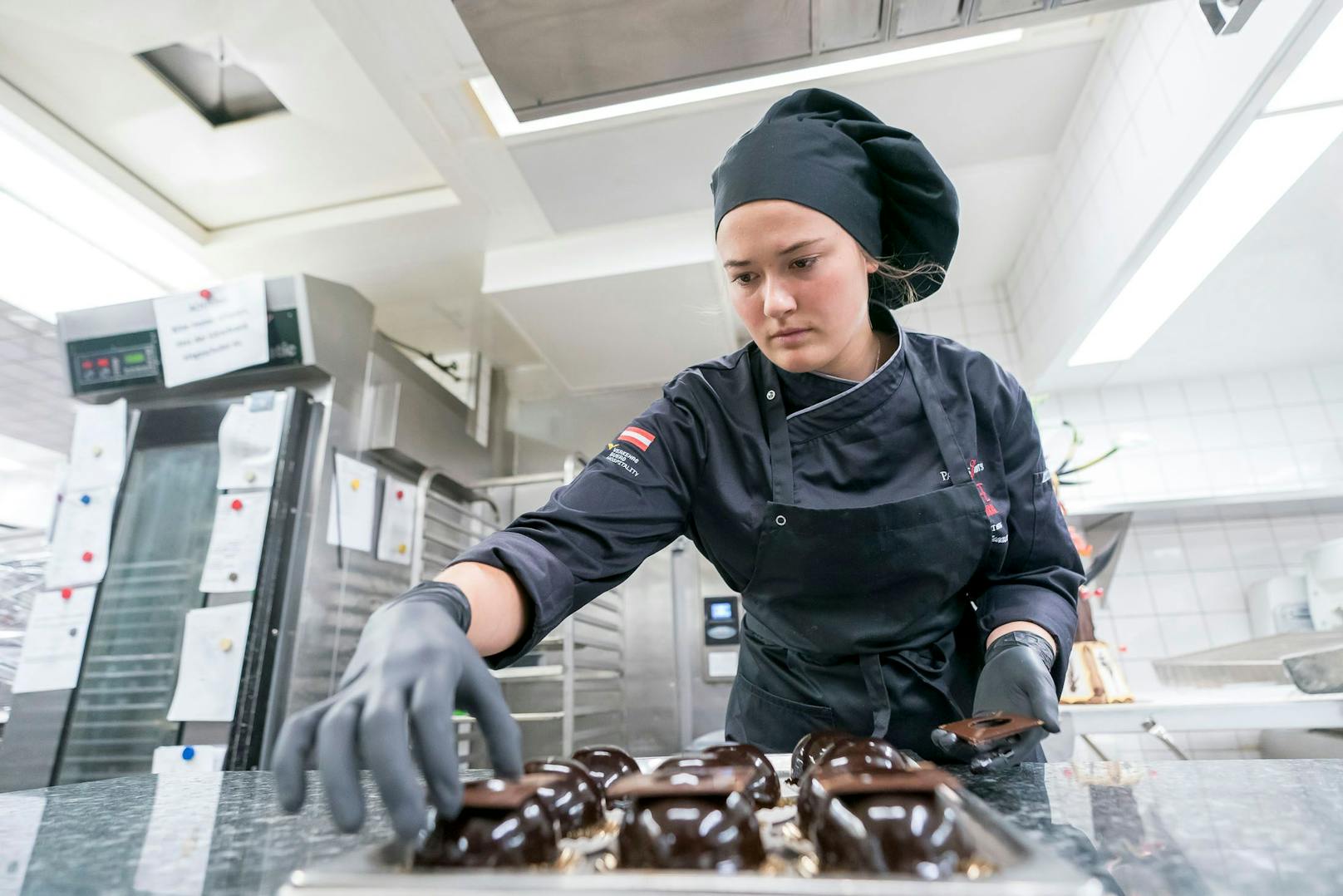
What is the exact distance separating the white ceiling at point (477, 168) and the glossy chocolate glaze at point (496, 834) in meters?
1.90

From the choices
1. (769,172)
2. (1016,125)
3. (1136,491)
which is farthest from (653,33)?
(1136,491)

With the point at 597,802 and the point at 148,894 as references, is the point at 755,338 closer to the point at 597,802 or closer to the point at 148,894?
the point at 597,802

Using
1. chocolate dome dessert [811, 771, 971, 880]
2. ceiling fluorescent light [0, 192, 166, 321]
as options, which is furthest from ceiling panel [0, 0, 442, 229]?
chocolate dome dessert [811, 771, 971, 880]

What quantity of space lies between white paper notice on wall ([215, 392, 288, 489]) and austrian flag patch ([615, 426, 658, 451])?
158 cm

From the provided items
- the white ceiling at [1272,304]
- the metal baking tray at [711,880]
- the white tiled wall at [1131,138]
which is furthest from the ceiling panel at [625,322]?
the metal baking tray at [711,880]

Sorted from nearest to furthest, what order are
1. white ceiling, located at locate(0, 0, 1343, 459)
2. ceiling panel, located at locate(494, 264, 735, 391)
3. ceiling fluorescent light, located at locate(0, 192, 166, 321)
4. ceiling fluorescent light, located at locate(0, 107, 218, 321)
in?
white ceiling, located at locate(0, 0, 1343, 459) < ceiling fluorescent light, located at locate(0, 107, 218, 321) < ceiling fluorescent light, located at locate(0, 192, 166, 321) < ceiling panel, located at locate(494, 264, 735, 391)

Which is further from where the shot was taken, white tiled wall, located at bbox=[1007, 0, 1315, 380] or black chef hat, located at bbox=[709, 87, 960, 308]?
white tiled wall, located at bbox=[1007, 0, 1315, 380]

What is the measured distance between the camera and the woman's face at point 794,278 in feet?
3.03

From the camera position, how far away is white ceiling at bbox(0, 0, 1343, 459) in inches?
74.2

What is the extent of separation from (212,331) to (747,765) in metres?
2.40

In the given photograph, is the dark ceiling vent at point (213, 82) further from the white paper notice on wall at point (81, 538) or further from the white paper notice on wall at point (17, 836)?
the white paper notice on wall at point (17, 836)

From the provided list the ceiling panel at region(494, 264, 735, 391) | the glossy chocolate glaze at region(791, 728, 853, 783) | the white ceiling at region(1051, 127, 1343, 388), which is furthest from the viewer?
the ceiling panel at region(494, 264, 735, 391)

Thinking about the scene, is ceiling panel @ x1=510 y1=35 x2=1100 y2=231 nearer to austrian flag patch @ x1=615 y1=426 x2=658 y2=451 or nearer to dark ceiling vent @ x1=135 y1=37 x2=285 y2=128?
dark ceiling vent @ x1=135 y1=37 x2=285 y2=128

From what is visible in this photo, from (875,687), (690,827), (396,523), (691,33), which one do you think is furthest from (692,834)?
(396,523)
